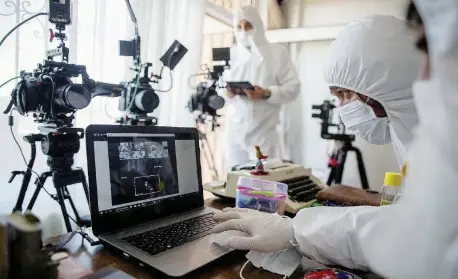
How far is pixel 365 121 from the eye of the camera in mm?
962

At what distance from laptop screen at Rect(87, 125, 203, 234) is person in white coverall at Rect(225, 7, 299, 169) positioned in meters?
1.43

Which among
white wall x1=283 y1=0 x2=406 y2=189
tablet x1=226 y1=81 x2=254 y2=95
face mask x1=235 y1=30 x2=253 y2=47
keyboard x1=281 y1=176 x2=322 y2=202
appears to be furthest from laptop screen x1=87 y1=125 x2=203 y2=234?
white wall x1=283 y1=0 x2=406 y2=189

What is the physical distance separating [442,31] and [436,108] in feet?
0.30

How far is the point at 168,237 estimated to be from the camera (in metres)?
0.72

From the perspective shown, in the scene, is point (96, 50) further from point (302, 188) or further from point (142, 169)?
point (302, 188)

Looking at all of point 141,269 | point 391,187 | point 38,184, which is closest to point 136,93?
point 38,184

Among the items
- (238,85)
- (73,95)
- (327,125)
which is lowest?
(327,125)

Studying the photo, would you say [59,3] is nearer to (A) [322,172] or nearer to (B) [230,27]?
(B) [230,27]

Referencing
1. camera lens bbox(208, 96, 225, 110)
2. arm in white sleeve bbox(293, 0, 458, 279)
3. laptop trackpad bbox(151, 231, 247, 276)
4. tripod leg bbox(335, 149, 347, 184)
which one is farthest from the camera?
tripod leg bbox(335, 149, 347, 184)

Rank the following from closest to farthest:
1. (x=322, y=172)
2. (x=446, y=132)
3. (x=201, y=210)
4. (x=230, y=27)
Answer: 1. (x=446, y=132)
2. (x=201, y=210)
3. (x=230, y=27)
4. (x=322, y=172)

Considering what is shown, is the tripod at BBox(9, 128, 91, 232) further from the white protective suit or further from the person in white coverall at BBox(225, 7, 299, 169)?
the person in white coverall at BBox(225, 7, 299, 169)

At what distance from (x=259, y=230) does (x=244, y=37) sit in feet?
6.57

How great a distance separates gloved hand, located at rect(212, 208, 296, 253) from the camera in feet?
2.19


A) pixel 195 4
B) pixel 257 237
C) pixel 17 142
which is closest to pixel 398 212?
pixel 257 237
